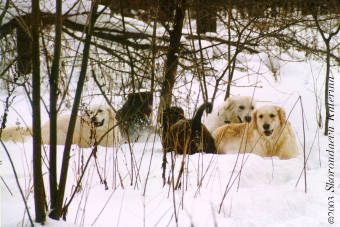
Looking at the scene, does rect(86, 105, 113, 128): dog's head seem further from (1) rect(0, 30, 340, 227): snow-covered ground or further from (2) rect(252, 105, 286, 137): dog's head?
(2) rect(252, 105, 286, 137): dog's head

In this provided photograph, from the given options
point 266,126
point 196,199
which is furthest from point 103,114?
point 196,199

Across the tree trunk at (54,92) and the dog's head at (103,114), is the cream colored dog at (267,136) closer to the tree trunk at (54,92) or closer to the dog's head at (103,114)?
the dog's head at (103,114)

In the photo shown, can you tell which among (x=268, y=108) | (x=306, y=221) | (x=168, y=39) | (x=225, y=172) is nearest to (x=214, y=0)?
(x=168, y=39)

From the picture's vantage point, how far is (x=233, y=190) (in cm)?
271

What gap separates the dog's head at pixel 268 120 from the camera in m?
4.48

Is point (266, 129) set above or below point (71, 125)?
below

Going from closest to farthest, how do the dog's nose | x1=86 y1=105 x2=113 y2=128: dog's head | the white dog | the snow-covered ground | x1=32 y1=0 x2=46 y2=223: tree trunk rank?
x1=32 y1=0 x2=46 y2=223: tree trunk, the snow-covered ground, the dog's nose, x1=86 y1=105 x2=113 y2=128: dog's head, the white dog

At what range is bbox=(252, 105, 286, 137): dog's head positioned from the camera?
4484mm

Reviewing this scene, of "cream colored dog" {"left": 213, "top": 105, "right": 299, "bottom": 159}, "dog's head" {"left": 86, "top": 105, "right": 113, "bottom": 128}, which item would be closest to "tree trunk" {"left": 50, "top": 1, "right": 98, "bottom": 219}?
"cream colored dog" {"left": 213, "top": 105, "right": 299, "bottom": 159}

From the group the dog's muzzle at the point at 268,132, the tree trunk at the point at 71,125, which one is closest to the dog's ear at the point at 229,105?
the dog's muzzle at the point at 268,132

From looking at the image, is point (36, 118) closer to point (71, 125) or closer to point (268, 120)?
point (71, 125)

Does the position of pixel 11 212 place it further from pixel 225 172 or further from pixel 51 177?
pixel 225 172

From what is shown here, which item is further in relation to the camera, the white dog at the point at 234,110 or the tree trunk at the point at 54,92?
the white dog at the point at 234,110

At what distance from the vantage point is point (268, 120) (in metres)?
4.50
